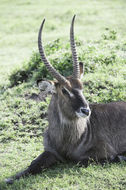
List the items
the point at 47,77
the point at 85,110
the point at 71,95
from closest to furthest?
the point at 85,110, the point at 71,95, the point at 47,77

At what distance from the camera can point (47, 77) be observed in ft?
27.9

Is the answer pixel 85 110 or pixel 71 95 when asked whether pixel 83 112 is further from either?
pixel 71 95

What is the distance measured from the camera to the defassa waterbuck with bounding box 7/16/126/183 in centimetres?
503

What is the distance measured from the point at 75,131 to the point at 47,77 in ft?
11.2

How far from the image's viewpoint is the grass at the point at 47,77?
480 centimetres

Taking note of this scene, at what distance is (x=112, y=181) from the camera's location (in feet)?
15.1

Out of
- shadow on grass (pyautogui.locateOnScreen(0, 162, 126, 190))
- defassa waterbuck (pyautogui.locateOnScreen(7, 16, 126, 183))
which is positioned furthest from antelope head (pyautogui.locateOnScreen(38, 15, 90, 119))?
shadow on grass (pyautogui.locateOnScreen(0, 162, 126, 190))

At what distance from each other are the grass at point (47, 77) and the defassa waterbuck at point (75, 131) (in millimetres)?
186

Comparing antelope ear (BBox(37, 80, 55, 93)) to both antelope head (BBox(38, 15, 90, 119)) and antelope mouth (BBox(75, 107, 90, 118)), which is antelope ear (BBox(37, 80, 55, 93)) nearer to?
antelope head (BBox(38, 15, 90, 119))

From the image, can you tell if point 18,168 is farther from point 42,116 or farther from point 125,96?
point 125,96

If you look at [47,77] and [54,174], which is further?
[47,77]

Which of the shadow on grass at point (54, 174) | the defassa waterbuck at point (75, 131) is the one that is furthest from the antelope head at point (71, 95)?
the shadow on grass at point (54, 174)

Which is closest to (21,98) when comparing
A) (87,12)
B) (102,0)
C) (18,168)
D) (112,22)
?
(18,168)

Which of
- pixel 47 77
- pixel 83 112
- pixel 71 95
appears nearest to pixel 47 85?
pixel 71 95
